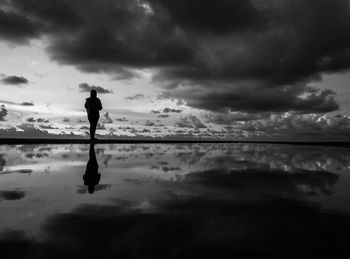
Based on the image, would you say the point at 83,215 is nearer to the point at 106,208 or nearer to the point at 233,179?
the point at 106,208

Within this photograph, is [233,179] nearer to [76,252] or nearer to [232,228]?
[232,228]

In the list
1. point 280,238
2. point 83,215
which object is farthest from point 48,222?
point 280,238

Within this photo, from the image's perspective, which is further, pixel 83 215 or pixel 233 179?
pixel 233 179

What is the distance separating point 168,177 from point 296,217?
485cm

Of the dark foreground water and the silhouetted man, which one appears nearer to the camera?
the dark foreground water

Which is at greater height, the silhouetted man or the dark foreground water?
the silhouetted man

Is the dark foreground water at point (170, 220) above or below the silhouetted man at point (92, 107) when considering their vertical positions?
below

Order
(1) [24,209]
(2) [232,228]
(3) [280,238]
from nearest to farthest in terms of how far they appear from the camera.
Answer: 1. (3) [280,238]
2. (2) [232,228]
3. (1) [24,209]

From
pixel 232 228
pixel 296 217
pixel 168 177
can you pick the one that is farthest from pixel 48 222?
pixel 168 177

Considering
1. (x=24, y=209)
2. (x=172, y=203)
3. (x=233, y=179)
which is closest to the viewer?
(x=24, y=209)

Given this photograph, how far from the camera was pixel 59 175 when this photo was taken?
30.0ft

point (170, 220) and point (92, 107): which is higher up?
point (92, 107)

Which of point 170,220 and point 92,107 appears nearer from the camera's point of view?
point 170,220

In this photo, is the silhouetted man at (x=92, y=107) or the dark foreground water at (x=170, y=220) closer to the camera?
the dark foreground water at (x=170, y=220)
